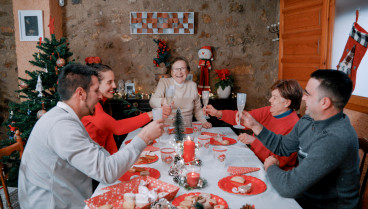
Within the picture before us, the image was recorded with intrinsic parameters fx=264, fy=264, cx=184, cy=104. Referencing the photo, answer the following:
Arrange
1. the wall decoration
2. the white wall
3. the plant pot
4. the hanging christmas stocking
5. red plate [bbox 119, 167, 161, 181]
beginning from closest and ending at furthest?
red plate [bbox 119, 167, 161, 181]
the hanging christmas stocking
the white wall
the plant pot
the wall decoration

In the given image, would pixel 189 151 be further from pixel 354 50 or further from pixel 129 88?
pixel 129 88

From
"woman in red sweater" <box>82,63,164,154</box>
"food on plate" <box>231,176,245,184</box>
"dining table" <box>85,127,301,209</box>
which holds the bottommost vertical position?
"dining table" <box>85,127,301,209</box>

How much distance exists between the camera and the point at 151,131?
1.44 metres

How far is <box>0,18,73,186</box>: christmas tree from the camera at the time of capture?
9.32ft

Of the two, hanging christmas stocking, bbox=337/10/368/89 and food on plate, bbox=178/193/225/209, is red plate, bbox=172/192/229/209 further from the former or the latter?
hanging christmas stocking, bbox=337/10/368/89

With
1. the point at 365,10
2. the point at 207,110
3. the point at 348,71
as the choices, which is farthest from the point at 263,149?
the point at 365,10

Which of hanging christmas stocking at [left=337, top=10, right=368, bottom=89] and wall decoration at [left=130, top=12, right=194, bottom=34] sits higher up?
wall decoration at [left=130, top=12, right=194, bottom=34]

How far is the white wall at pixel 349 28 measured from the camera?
3.12 m

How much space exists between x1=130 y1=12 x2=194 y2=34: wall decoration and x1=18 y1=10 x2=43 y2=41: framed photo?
1.44 meters

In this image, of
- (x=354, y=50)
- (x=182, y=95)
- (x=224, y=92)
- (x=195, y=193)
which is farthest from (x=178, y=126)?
(x=224, y=92)

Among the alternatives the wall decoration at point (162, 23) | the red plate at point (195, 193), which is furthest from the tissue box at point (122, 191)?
the wall decoration at point (162, 23)

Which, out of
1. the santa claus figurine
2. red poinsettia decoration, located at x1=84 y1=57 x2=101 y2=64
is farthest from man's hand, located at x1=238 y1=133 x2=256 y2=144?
red poinsettia decoration, located at x1=84 y1=57 x2=101 y2=64

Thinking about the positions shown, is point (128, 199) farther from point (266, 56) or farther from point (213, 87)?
point (266, 56)

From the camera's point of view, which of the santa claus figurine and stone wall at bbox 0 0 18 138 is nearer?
stone wall at bbox 0 0 18 138
